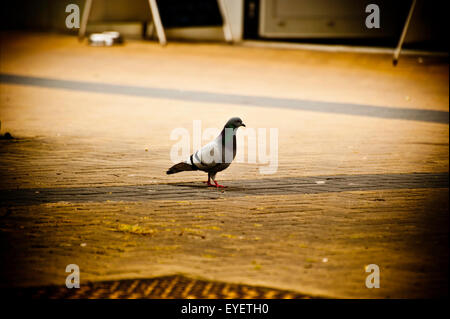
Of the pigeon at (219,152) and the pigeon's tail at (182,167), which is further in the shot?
the pigeon's tail at (182,167)

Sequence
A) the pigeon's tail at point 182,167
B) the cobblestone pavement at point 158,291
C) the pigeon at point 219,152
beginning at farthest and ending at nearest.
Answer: the pigeon's tail at point 182,167 → the pigeon at point 219,152 → the cobblestone pavement at point 158,291

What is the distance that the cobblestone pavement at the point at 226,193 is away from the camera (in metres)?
3.81

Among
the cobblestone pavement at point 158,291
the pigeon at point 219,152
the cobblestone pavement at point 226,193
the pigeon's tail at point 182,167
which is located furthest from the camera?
the pigeon's tail at point 182,167

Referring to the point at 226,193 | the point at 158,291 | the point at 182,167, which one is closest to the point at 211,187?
the point at 226,193

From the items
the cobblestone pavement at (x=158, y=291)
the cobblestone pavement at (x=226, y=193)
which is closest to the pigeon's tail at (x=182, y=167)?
the cobblestone pavement at (x=226, y=193)

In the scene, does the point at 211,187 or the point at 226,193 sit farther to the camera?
the point at 211,187

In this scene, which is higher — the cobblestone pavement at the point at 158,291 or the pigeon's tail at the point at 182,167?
the pigeon's tail at the point at 182,167

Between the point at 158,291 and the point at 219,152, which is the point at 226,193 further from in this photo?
the point at 158,291

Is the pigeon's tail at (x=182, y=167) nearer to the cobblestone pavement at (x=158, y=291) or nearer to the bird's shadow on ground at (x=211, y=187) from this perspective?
the bird's shadow on ground at (x=211, y=187)

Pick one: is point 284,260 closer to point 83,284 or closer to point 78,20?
point 83,284

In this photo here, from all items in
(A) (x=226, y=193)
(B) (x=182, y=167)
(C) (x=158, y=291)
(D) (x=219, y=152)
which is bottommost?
(C) (x=158, y=291)

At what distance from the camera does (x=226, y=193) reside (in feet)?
17.7
